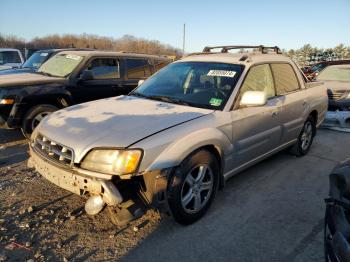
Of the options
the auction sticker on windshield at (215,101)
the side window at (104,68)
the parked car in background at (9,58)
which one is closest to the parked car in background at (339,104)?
the side window at (104,68)

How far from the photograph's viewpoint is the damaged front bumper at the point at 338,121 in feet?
26.0

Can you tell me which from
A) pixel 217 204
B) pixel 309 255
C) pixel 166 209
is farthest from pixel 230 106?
pixel 309 255

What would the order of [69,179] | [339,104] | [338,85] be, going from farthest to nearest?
[338,85]
[339,104]
[69,179]

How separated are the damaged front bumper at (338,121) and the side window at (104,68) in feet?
16.8

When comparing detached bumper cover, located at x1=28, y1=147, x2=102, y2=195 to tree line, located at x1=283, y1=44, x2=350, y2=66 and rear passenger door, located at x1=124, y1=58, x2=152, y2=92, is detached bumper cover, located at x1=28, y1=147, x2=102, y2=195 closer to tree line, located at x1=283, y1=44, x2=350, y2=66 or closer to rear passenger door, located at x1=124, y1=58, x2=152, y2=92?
rear passenger door, located at x1=124, y1=58, x2=152, y2=92

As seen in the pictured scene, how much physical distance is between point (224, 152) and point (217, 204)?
67 cm

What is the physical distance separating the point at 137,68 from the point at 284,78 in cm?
366

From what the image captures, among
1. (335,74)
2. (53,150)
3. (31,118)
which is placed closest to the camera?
(53,150)

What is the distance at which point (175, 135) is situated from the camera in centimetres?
309

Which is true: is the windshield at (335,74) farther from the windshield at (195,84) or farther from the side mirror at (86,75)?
the side mirror at (86,75)

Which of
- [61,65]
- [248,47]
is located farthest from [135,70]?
[248,47]

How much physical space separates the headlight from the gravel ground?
0.73 meters

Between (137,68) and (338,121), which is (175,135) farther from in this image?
(338,121)

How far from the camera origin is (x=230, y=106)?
373cm
